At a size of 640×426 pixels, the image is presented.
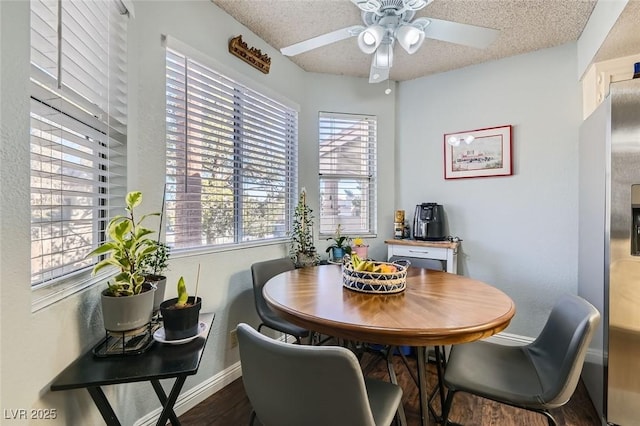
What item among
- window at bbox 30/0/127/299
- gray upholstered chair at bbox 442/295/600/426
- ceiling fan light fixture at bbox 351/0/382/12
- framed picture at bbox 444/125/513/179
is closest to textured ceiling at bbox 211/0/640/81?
ceiling fan light fixture at bbox 351/0/382/12

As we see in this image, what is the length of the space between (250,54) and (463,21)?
152cm

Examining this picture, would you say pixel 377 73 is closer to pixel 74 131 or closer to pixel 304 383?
pixel 74 131

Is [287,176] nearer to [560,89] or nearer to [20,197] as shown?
[20,197]

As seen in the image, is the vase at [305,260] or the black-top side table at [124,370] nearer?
the black-top side table at [124,370]

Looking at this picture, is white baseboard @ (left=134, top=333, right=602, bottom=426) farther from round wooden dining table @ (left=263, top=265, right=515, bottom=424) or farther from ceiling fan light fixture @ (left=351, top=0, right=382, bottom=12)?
ceiling fan light fixture @ (left=351, top=0, right=382, bottom=12)

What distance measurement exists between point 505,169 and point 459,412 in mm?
1926

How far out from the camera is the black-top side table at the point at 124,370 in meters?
0.93

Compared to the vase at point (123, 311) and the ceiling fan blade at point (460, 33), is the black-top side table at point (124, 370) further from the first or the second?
the ceiling fan blade at point (460, 33)

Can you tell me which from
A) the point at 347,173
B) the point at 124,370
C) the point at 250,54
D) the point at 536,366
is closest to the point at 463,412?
the point at 536,366

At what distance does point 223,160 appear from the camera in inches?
79.9

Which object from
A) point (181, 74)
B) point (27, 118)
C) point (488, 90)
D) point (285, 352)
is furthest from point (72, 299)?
point (488, 90)

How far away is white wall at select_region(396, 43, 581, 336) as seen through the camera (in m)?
2.32

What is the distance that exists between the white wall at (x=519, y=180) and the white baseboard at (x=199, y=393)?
217 cm

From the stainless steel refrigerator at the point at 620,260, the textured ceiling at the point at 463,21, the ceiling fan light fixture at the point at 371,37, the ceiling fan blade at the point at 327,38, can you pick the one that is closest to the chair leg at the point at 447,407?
the stainless steel refrigerator at the point at 620,260
